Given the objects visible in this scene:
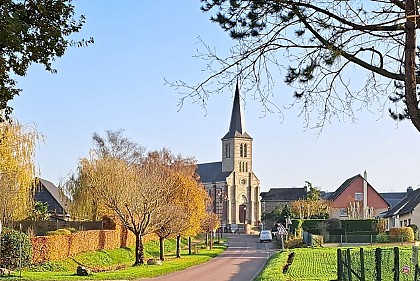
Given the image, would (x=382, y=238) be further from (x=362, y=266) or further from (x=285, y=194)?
(x=285, y=194)

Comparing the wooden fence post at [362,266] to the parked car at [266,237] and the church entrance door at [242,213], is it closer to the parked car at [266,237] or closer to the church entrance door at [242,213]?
the parked car at [266,237]

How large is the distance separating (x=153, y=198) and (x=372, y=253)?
87.8 ft

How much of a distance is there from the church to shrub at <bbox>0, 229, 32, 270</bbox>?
314 feet

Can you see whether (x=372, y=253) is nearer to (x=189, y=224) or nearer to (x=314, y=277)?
(x=314, y=277)

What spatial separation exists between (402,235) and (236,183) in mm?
83022

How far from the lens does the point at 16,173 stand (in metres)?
39.4

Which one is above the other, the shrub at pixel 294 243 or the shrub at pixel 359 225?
the shrub at pixel 359 225

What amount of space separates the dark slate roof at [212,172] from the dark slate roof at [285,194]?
10170 millimetres

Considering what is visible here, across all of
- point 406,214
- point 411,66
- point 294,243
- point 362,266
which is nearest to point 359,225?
point 406,214

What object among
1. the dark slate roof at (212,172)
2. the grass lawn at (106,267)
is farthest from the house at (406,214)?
the dark slate roof at (212,172)

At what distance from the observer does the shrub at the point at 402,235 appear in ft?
178

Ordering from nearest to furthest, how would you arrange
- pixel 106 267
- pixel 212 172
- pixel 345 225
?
pixel 106 267
pixel 345 225
pixel 212 172

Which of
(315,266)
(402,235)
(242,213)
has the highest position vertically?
(242,213)

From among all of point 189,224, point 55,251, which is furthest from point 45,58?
point 189,224
